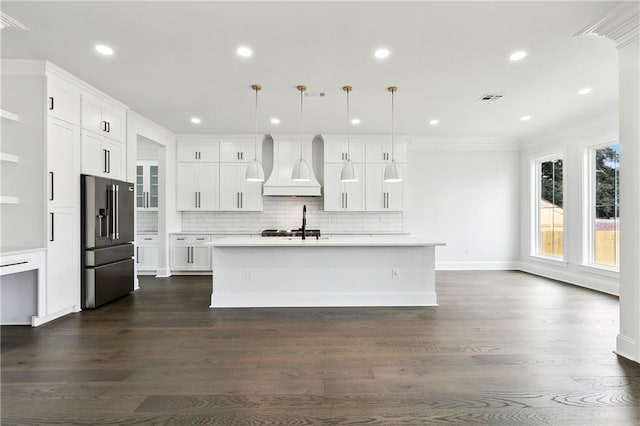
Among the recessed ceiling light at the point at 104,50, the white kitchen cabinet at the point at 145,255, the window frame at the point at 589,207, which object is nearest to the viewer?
the recessed ceiling light at the point at 104,50

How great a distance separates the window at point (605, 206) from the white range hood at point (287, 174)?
466cm

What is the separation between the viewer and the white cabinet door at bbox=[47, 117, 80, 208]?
3658 millimetres

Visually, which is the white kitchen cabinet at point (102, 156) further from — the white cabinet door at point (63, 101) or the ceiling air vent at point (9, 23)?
the ceiling air vent at point (9, 23)

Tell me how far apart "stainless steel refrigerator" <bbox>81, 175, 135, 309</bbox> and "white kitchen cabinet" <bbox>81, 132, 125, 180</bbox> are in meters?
0.15

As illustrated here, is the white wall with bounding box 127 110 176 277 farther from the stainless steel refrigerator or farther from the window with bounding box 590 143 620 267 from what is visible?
the window with bounding box 590 143 620 267

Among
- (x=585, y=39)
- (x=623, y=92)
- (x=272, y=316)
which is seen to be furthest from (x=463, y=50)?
(x=272, y=316)

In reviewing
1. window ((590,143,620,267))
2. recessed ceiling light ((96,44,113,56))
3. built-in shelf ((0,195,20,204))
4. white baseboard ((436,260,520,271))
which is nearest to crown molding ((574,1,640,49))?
window ((590,143,620,267))

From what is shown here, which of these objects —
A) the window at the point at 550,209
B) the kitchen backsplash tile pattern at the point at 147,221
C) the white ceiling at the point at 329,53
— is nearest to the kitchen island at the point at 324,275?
the white ceiling at the point at 329,53

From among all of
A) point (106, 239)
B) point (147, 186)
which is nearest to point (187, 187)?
point (147, 186)

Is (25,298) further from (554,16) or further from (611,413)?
(554,16)

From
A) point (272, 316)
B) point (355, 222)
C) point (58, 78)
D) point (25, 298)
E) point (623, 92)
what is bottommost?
point (272, 316)

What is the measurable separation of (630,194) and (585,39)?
1.50m

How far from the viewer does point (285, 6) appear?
8.42 feet

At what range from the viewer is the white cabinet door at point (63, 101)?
3.64 meters
